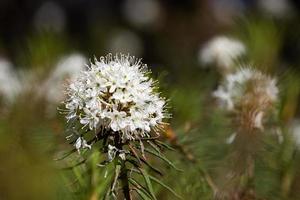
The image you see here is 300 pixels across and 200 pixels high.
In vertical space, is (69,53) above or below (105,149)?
above

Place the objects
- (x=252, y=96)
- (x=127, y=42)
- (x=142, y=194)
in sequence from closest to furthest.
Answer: (x=142, y=194) < (x=252, y=96) < (x=127, y=42)

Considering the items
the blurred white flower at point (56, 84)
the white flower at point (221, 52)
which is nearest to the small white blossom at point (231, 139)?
the blurred white flower at point (56, 84)

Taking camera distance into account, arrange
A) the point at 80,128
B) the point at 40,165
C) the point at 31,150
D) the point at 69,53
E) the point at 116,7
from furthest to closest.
Answer: 1. the point at 116,7
2. the point at 69,53
3. the point at 31,150
4. the point at 40,165
5. the point at 80,128

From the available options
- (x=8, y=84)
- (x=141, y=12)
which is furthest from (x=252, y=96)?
(x=141, y=12)

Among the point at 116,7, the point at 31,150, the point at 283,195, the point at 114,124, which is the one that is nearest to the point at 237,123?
the point at 283,195

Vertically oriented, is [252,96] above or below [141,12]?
below

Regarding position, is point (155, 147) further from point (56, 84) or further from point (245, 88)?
point (56, 84)

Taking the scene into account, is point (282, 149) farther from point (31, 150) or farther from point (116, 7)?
point (116, 7)
